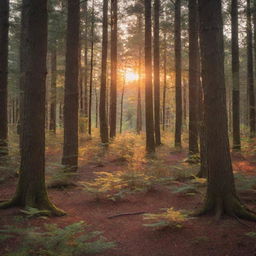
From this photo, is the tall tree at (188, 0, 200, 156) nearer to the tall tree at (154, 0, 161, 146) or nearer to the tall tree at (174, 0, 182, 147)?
the tall tree at (154, 0, 161, 146)

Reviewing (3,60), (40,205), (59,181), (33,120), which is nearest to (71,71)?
(3,60)

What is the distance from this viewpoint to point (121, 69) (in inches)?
1201

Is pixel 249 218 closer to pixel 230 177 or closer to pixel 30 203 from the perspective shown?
pixel 230 177

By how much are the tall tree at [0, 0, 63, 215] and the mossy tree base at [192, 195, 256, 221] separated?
3.59 metres

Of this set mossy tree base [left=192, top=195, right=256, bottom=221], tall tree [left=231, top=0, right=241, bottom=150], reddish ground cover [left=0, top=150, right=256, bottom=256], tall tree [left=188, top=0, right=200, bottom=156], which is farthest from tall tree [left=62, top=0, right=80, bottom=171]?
tall tree [left=231, top=0, right=241, bottom=150]

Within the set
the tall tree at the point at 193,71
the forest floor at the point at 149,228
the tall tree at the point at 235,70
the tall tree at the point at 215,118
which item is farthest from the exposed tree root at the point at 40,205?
the tall tree at the point at 235,70

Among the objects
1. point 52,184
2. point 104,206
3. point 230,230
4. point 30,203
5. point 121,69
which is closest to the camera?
point 230,230

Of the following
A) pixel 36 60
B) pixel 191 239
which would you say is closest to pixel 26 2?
pixel 36 60

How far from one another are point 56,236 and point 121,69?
91.0ft

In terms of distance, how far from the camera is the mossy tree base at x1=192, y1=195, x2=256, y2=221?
5371 millimetres

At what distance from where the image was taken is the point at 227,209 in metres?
5.55

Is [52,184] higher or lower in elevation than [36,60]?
lower

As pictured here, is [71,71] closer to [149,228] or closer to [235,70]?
[149,228]

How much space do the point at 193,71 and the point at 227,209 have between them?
6.97 meters
